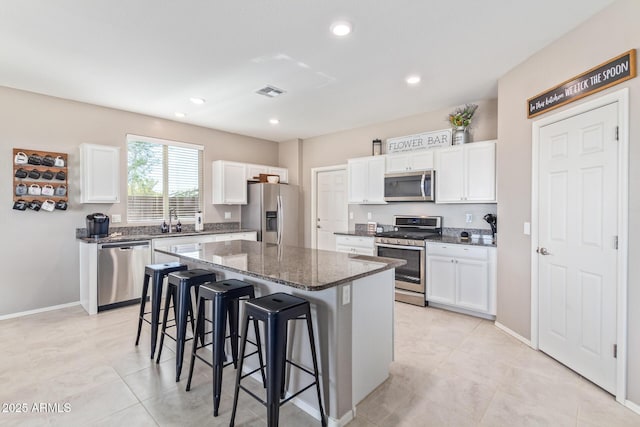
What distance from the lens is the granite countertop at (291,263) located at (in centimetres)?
174

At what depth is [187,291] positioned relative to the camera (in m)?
2.42

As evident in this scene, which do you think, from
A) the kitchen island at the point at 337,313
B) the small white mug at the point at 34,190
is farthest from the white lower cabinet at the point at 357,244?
the small white mug at the point at 34,190

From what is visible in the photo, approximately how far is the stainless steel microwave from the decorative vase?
1.74ft

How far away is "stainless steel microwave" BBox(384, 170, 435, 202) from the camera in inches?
166

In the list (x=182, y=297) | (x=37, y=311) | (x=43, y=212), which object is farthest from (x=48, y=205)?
(x=182, y=297)

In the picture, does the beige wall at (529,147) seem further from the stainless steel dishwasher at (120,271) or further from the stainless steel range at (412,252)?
the stainless steel dishwasher at (120,271)

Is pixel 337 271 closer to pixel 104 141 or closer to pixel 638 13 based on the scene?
pixel 638 13

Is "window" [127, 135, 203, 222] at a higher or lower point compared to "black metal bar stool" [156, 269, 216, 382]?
higher

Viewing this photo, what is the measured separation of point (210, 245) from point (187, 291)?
955mm

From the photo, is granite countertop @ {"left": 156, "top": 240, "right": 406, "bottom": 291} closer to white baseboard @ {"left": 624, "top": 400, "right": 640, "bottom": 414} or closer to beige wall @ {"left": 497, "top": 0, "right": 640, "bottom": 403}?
beige wall @ {"left": 497, "top": 0, "right": 640, "bottom": 403}

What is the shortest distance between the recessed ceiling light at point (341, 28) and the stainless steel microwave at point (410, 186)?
7.71ft

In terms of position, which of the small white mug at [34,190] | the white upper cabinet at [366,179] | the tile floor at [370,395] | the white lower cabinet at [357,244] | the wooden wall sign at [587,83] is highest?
the wooden wall sign at [587,83]

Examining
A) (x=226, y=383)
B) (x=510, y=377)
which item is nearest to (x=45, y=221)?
(x=226, y=383)

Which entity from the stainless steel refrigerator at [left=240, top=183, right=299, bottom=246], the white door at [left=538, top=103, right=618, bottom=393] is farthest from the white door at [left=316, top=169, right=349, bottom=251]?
the white door at [left=538, top=103, right=618, bottom=393]
